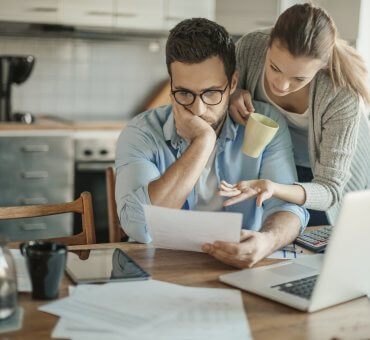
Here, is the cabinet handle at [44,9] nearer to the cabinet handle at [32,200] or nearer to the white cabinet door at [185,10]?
the white cabinet door at [185,10]

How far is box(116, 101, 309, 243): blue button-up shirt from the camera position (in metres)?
1.97

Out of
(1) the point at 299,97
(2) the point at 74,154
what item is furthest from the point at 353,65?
(2) the point at 74,154

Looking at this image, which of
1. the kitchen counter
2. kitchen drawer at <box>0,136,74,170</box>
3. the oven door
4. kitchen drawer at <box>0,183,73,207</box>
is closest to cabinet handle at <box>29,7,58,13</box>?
the kitchen counter

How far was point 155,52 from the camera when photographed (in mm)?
4633

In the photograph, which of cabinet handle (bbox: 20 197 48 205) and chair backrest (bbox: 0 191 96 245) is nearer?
chair backrest (bbox: 0 191 96 245)

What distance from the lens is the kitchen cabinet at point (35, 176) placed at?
12.4 feet

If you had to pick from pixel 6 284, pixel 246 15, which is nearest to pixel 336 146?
pixel 6 284

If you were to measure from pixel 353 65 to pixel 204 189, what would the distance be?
0.58 metres

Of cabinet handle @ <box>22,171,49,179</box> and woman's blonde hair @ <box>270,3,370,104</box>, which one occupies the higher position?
woman's blonde hair @ <box>270,3,370,104</box>

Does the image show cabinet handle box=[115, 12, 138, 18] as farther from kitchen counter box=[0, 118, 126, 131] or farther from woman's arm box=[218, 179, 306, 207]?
woman's arm box=[218, 179, 306, 207]

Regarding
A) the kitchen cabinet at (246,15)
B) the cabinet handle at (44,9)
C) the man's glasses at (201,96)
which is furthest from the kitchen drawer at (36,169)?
the man's glasses at (201,96)

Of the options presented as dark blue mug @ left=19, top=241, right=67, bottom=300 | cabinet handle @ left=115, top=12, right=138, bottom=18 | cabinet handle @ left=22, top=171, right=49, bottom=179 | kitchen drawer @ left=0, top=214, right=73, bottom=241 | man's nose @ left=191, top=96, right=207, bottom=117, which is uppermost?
cabinet handle @ left=115, top=12, right=138, bottom=18

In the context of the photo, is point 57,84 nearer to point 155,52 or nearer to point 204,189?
point 155,52

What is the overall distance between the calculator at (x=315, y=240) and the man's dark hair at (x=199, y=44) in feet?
1.63
